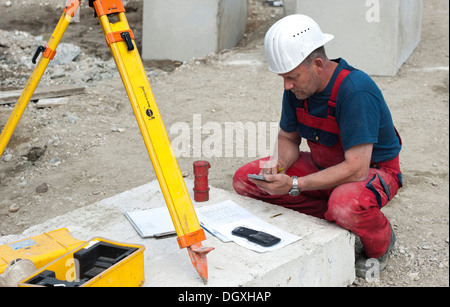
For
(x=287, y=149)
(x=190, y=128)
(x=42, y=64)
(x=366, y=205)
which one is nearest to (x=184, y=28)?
(x=190, y=128)

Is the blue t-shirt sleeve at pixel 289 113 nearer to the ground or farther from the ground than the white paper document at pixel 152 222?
farther from the ground

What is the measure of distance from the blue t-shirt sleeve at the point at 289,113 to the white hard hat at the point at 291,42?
1.28 ft

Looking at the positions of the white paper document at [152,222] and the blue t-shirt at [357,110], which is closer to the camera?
the blue t-shirt at [357,110]

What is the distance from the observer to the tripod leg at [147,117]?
236 centimetres

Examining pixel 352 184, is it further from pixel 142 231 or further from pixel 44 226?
pixel 44 226

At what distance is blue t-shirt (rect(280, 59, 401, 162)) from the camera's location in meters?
2.88

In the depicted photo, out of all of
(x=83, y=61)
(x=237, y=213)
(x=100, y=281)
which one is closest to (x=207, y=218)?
(x=237, y=213)

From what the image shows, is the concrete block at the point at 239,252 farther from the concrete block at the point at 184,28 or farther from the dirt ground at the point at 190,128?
the concrete block at the point at 184,28

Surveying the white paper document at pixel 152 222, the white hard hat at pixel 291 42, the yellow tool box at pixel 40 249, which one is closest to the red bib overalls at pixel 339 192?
the white hard hat at pixel 291 42

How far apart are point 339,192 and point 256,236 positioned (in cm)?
53

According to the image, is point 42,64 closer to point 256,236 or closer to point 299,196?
point 256,236

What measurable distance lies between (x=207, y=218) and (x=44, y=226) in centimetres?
96

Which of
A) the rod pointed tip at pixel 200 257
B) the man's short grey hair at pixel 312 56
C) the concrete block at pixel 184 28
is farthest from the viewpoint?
the concrete block at pixel 184 28

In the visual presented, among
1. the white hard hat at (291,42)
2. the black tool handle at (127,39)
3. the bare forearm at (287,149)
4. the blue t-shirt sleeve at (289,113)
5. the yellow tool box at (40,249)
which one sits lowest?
the yellow tool box at (40,249)
